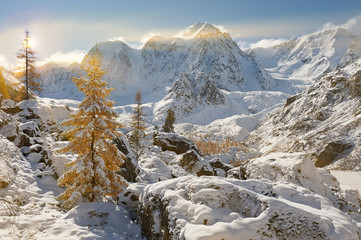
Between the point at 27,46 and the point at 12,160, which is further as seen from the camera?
the point at 27,46

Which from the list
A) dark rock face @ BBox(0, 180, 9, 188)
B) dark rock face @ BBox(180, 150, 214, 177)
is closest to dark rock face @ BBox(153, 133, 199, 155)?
dark rock face @ BBox(180, 150, 214, 177)

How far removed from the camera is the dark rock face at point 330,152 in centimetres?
5488

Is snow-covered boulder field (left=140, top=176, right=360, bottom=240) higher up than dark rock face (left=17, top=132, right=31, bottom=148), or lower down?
higher up

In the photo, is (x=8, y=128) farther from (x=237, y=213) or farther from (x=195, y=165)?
(x=195, y=165)

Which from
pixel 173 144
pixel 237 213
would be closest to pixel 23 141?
pixel 237 213

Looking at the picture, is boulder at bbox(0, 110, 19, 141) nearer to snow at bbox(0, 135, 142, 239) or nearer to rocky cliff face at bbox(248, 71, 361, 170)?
snow at bbox(0, 135, 142, 239)

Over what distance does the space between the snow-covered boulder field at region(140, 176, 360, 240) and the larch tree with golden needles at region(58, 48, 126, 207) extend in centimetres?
370

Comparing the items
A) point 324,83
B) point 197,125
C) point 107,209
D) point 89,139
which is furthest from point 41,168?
point 197,125

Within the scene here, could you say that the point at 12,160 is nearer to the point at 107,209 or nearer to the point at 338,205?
the point at 107,209

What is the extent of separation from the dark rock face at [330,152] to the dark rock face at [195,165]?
1601 inches

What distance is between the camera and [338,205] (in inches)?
495

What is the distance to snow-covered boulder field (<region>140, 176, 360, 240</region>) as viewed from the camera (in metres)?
6.63

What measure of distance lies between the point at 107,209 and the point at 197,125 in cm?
16150

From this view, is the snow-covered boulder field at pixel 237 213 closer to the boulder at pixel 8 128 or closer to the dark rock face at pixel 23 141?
the dark rock face at pixel 23 141
